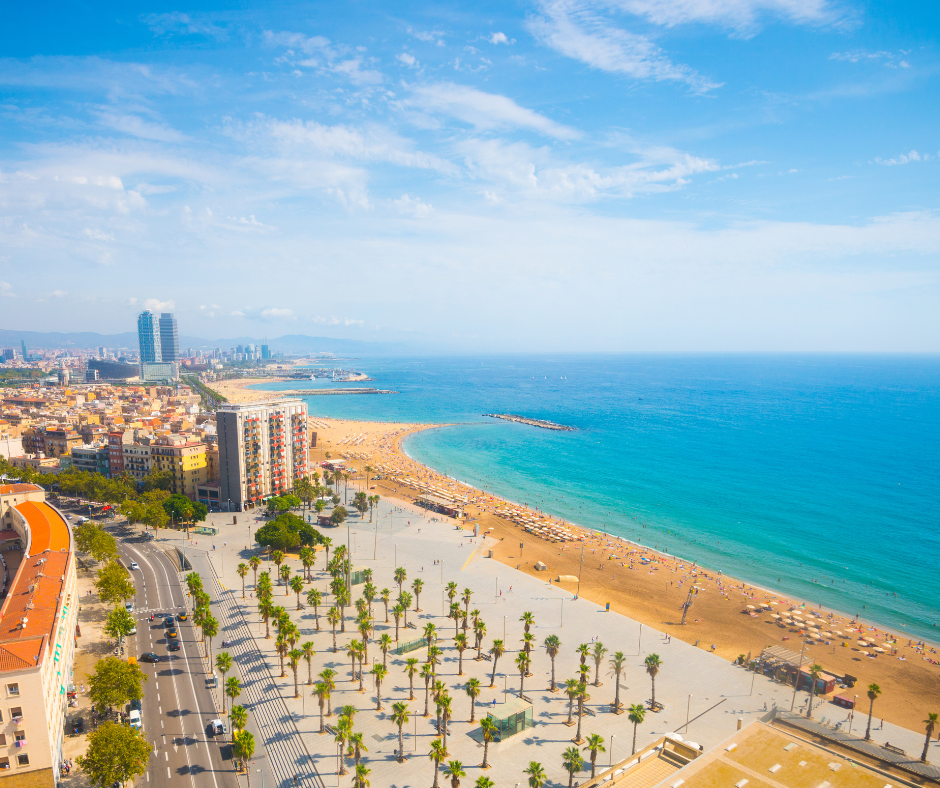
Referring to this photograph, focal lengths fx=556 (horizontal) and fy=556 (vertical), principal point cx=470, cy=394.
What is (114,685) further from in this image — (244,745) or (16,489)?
(16,489)

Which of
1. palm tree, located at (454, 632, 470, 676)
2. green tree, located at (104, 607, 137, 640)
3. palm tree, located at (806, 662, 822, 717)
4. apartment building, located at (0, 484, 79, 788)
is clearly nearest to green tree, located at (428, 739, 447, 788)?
palm tree, located at (454, 632, 470, 676)

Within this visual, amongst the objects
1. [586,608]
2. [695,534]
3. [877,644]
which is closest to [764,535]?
[695,534]

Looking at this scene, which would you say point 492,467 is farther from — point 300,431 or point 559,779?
point 559,779

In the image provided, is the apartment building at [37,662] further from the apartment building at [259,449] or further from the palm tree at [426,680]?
the apartment building at [259,449]

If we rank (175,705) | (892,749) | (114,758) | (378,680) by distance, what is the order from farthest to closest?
(378,680), (175,705), (892,749), (114,758)

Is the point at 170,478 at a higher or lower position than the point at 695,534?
higher

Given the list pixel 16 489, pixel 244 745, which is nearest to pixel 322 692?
pixel 244 745

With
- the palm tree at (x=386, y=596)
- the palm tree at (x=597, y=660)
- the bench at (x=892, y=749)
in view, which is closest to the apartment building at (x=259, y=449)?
the palm tree at (x=386, y=596)
